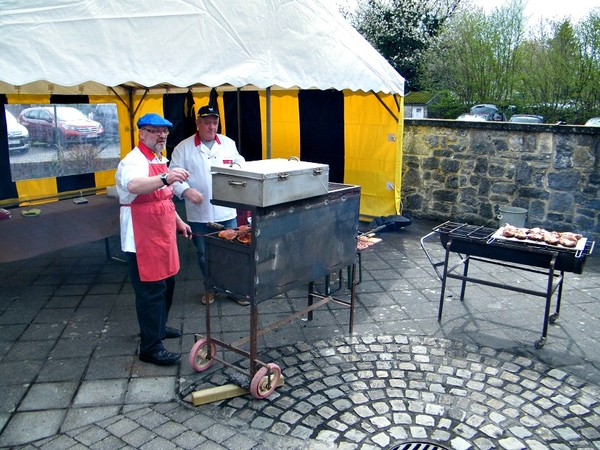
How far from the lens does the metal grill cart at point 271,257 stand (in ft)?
10.7

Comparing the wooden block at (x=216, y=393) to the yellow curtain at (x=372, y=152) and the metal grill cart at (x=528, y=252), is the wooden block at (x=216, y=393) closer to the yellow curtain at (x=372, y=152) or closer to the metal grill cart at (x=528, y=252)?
the metal grill cart at (x=528, y=252)

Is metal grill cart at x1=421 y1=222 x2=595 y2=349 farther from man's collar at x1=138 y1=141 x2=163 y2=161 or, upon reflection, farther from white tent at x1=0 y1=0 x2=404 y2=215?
man's collar at x1=138 y1=141 x2=163 y2=161

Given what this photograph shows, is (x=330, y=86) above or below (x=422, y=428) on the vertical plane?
above

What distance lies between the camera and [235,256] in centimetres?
334

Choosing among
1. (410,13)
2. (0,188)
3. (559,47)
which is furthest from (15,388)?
(410,13)

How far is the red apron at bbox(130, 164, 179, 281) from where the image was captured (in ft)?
11.7

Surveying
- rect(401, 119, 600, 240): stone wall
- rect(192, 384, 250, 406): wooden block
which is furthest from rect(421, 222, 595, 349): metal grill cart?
rect(401, 119, 600, 240): stone wall

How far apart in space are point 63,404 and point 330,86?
3.68m

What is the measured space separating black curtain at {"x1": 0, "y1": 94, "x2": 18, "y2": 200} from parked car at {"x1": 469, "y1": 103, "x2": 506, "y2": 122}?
1570 cm

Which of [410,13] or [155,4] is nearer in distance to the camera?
[155,4]

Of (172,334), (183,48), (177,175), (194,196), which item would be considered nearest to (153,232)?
(177,175)

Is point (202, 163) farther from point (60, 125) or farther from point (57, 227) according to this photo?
point (60, 125)

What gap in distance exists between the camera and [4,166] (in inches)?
271

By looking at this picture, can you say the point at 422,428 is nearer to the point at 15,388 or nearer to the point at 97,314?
the point at 15,388
